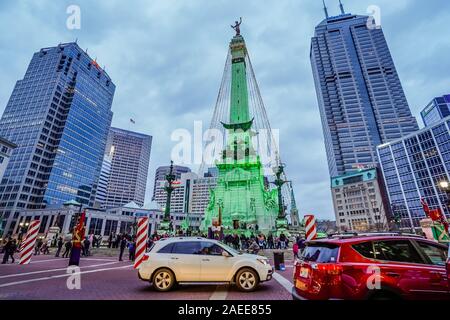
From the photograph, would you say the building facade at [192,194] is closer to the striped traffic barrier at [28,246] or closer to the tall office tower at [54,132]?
the tall office tower at [54,132]

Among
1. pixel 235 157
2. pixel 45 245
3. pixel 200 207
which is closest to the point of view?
pixel 45 245

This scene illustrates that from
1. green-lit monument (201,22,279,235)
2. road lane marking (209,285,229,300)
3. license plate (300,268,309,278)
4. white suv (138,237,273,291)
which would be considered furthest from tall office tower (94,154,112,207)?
license plate (300,268,309,278)

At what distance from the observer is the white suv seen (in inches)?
282

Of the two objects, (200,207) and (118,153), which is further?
(118,153)

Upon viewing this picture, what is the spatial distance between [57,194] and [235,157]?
77107mm

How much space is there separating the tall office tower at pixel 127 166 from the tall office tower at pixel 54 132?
214 feet

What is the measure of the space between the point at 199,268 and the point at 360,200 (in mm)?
109228

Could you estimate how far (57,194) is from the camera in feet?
289

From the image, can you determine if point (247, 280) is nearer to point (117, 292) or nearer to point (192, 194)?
point (117, 292)

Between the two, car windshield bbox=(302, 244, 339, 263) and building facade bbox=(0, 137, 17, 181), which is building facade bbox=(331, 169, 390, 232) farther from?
building facade bbox=(0, 137, 17, 181)

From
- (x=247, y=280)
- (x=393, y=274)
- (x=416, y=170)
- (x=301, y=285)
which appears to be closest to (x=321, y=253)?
(x=301, y=285)

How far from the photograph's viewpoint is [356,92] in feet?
411
